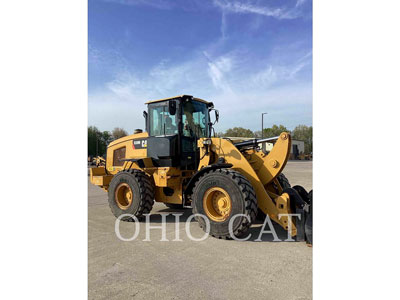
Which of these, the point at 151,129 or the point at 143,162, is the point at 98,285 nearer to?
the point at 143,162

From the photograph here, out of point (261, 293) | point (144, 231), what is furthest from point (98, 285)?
point (144, 231)

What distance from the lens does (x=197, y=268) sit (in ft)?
11.2

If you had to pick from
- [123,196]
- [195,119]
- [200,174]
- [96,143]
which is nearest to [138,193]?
[123,196]

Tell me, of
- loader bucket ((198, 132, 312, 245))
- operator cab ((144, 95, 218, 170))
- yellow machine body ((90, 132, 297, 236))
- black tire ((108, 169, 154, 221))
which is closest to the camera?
loader bucket ((198, 132, 312, 245))

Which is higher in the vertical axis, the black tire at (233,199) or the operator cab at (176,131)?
the operator cab at (176,131)

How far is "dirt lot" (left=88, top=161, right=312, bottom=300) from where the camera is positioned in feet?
9.28

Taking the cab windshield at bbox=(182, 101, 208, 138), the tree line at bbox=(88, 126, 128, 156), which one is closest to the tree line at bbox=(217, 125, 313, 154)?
the tree line at bbox=(88, 126, 128, 156)

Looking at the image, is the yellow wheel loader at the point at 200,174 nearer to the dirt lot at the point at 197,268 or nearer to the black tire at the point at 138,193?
the black tire at the point at 138,193

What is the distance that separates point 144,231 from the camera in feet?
16.9

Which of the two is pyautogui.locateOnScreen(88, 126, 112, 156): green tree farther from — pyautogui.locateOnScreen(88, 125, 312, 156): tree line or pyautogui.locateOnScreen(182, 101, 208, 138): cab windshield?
pyautogui.locateOnScreen(182, 101, 208, 138): cab windshield

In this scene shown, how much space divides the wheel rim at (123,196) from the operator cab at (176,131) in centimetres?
91

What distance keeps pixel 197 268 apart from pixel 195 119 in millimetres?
3625

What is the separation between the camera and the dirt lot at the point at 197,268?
2.83 meters

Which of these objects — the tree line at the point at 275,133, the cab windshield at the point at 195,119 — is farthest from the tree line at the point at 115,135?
the cab windshield at the point at 195,119
